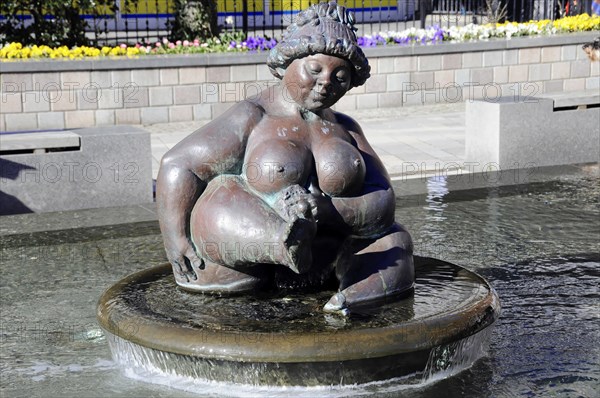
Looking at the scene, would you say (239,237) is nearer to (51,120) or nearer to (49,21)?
(51,120)

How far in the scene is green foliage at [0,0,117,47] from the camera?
14727 mm

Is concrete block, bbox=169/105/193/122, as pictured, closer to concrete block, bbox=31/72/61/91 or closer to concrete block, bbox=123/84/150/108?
concrete block, bbox=123/84/150/108

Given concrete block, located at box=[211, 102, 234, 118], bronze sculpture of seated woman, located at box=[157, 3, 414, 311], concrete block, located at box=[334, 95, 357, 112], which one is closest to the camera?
bronze sculpture of seated woman, located at box=[157, 3, 414, 311]

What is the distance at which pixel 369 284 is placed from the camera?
449 cm

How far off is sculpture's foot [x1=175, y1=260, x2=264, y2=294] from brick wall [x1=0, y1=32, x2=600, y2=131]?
786 centimetres

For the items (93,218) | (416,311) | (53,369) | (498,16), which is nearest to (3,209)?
(93,218)

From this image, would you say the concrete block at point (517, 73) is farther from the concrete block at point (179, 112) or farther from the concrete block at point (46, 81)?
the concrete block at point (46, 81)

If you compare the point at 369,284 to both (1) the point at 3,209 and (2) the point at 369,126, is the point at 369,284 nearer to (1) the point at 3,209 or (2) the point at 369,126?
(1) the point at 3,209

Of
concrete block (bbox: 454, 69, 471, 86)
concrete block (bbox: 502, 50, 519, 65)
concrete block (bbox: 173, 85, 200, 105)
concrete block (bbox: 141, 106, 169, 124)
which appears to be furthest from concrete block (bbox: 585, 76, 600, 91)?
concrete block (bbox: 141, 106, 169, 124)

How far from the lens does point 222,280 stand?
4.61 metres

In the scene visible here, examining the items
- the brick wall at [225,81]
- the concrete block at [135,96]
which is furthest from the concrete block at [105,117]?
→ the concrete block at [135,96]

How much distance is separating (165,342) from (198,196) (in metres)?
0.76

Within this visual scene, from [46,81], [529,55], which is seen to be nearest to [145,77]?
[46,81]

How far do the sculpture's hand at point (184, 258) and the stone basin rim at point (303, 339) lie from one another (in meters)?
0.36
